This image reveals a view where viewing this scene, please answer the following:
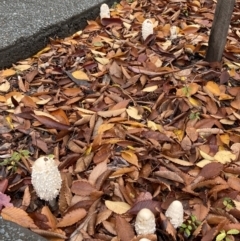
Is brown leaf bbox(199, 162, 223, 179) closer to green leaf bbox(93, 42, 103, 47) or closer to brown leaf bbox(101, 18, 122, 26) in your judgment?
green leaf bbox(93, 42, 103, 47)

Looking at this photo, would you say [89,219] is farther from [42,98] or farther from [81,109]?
[42,98]

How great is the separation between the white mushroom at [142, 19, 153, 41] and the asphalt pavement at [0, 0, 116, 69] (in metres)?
0.53

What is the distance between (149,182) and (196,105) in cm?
61

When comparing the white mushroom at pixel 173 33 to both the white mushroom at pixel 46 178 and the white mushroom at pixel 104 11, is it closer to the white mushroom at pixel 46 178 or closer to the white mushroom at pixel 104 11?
the white mushroom at pixel 104 11

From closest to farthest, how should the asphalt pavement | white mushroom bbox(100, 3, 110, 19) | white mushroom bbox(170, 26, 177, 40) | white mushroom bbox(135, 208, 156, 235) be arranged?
1. white mushroom bbox(135, 208, 156, 235)
2. the asphalt pavement
3. white mushroom bbox(170, 26, 177, 40)
4. white mushroom bbox(100, 3, 110, 19)

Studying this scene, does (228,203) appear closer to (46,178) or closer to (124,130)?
(124,130)

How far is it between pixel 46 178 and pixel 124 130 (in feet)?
1.81

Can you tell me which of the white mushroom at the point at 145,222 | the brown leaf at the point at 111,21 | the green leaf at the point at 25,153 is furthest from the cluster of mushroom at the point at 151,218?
the brown leaf at the point at 111,21

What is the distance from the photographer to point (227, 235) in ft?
5.49

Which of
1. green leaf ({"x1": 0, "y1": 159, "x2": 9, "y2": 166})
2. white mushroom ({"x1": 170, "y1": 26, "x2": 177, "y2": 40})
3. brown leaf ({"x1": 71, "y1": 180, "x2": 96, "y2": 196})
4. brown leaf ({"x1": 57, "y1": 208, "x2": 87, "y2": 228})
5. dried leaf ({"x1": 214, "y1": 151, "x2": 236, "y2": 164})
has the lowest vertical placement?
green leaf ({"x1": 0, "y1": 159, "x2": 9, "y2": 166})

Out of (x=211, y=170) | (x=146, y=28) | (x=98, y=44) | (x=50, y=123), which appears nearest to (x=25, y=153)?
(x=50, y=123)

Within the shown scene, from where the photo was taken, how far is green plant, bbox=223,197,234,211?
1.78 metres

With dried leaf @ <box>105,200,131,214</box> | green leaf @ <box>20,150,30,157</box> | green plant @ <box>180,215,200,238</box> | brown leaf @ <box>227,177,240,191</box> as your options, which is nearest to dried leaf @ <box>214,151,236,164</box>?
brown leaf @ <box>227,177,240,191</box>

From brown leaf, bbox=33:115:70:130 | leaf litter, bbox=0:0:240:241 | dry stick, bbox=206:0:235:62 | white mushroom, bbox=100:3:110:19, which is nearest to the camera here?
leaf litter, bbox=0:0:240:241
